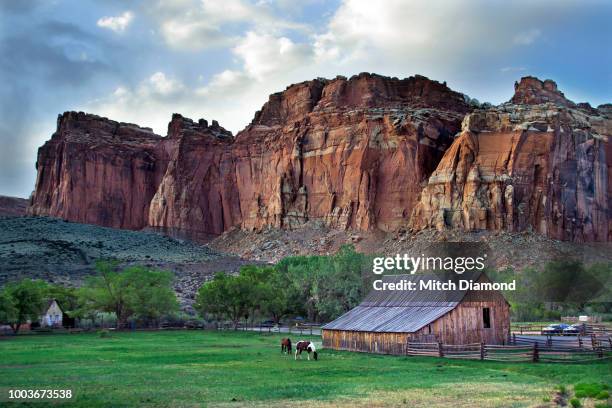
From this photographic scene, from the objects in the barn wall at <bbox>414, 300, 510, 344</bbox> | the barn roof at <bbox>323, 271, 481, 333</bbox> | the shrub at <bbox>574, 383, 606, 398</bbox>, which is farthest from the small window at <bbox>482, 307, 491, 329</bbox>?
the shrub at <bbox>574, 383, 606, 398</bbox>

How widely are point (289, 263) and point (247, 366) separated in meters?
54.3

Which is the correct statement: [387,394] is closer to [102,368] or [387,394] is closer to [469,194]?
[102,368]

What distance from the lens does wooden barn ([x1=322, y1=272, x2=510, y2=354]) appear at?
125ft

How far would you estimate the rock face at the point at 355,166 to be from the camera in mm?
122312

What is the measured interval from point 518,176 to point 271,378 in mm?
101016

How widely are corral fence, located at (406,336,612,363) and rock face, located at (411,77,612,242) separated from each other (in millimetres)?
83397

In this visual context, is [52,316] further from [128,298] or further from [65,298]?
[128,298]

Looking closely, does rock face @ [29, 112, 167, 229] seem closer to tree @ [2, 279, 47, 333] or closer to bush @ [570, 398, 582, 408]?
tree @ [2, 279, 47, 333]

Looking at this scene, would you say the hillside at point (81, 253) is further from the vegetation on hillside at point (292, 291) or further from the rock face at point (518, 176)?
the rock face at point (518, 176)

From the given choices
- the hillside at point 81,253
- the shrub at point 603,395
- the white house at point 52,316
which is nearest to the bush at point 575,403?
the shrub at point 603,395

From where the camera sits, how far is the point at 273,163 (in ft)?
516

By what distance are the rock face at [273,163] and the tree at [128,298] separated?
74.6 metres

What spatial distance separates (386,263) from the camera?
258ft

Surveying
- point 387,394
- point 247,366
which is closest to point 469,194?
point 247,366
